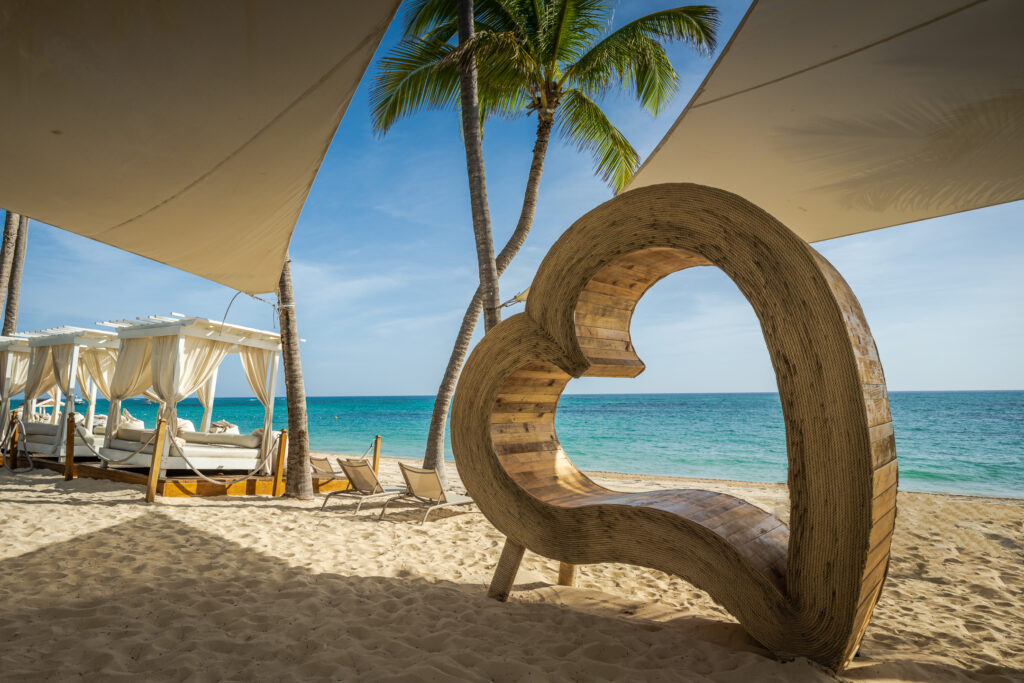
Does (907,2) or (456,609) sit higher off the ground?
(907,2)

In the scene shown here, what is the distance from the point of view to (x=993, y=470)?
16.4 m

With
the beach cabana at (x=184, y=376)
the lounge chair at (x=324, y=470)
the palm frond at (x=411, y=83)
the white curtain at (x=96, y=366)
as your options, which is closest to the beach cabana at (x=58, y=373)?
the beach cabana at (x=184, y=376)

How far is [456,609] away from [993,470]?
67.9 ft

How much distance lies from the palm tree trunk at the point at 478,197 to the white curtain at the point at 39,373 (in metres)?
10.2

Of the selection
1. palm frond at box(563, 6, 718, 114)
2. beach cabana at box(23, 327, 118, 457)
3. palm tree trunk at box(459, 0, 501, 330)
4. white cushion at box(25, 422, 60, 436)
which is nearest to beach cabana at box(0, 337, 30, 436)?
beach cabana at box(23, 327, 118, 457)

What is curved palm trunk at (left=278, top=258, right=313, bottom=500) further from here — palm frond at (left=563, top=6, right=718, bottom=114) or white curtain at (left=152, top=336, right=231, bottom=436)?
palm frond at (left=563, top=6, right=718, bottom=114)

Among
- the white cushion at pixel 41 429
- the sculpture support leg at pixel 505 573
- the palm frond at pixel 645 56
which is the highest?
the palm frond at pixel 645 56

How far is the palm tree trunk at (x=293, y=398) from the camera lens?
7.09m

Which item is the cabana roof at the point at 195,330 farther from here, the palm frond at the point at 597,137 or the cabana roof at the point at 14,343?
the palm frond at the point at 597,137

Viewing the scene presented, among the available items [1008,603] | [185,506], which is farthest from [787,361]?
[185,506]

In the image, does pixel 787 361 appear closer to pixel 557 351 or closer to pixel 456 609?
pixel 557 351

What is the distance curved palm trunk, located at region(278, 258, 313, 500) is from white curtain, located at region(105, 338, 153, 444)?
3900 mm

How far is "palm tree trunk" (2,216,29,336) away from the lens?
1322 cm

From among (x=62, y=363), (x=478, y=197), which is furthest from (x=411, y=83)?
(x=62, y=363)
